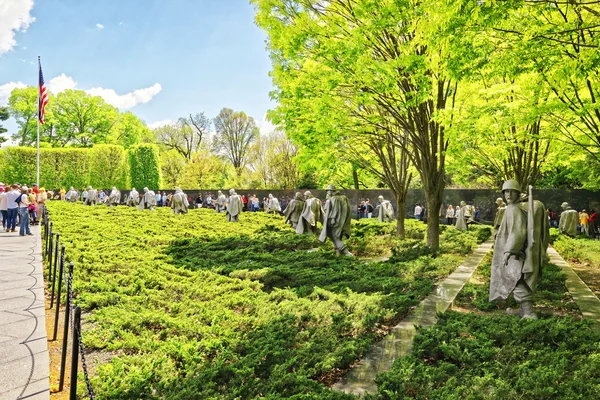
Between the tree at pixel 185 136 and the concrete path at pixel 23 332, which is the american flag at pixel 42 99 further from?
the tree at pixel 185 136

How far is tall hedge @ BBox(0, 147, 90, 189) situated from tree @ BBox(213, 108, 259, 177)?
17464mm

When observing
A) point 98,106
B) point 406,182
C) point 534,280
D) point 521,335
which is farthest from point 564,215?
point 98,106

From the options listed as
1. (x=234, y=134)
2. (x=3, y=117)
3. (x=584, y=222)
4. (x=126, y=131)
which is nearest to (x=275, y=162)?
(x=234, y=134)

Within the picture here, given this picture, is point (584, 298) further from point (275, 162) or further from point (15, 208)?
point (275, 162)

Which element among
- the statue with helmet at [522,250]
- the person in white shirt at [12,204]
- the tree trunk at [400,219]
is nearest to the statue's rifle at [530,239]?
the statue with helmet at [522,250]

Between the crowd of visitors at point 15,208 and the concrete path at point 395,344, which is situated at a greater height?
the crowd of visitors at point 15,208

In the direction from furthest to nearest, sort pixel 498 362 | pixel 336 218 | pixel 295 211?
pixel 295 211, pixel 336 218, pixel 498 362

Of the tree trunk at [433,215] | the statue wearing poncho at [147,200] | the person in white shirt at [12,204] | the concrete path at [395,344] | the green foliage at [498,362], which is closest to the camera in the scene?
the green foliage at [498,362]

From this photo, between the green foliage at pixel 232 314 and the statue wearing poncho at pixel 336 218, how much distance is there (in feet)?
1.76

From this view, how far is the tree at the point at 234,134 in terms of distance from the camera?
191 ft

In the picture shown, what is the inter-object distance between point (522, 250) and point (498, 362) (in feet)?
8.01

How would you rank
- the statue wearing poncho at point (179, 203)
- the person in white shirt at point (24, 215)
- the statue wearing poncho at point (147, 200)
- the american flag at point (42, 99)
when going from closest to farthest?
the person in white shirt at point (24, 215), the american flag at point (42, 99), the statue wearing poncho at point (179, 203), the statue wearing poncho at point (147, 200)

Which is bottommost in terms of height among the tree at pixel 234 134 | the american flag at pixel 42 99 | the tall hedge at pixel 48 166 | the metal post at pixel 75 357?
the metal post at pixel 75 357

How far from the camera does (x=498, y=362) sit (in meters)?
4.00
